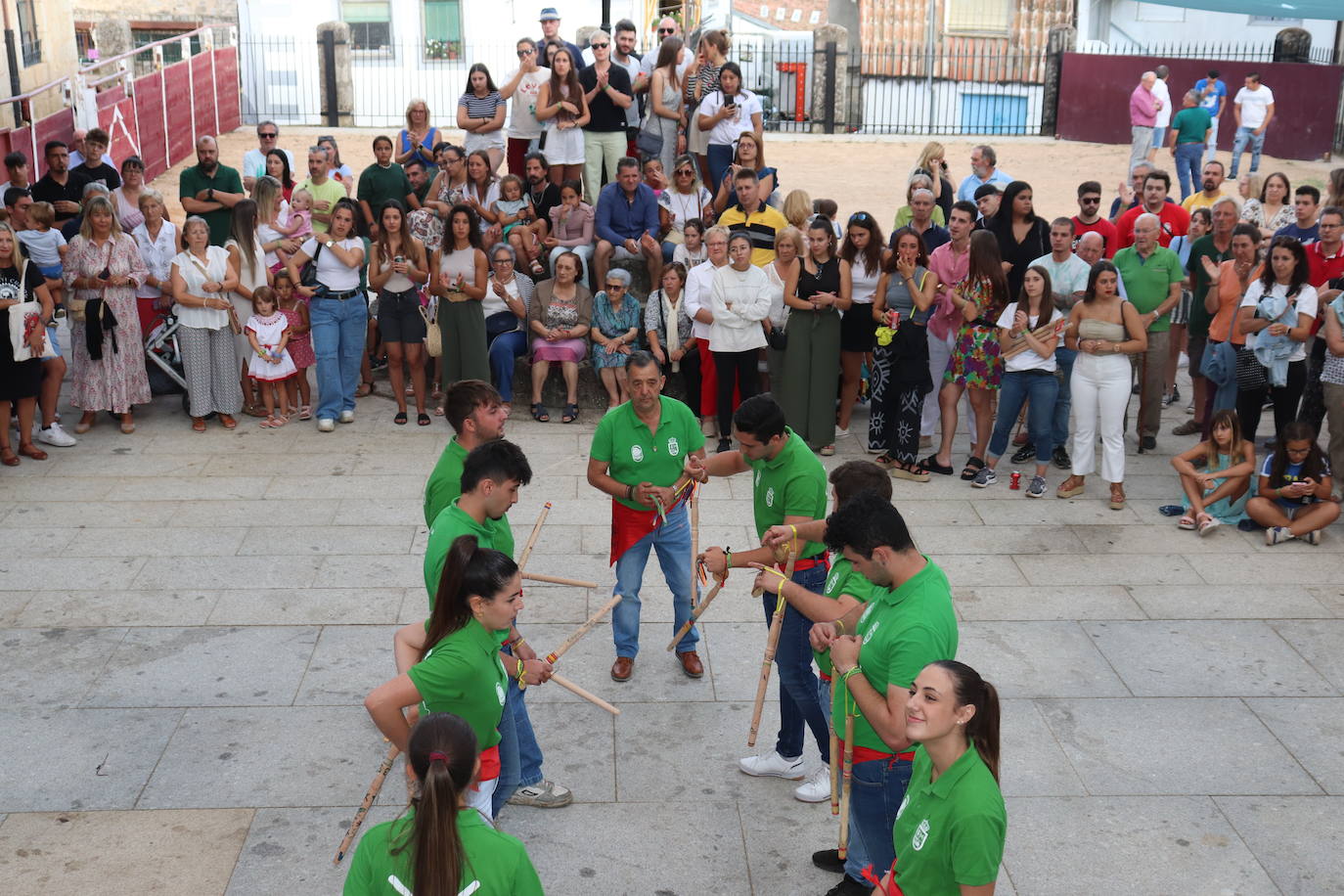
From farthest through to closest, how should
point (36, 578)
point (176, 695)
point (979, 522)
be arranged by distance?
point (979, 522)
point (36, 578)
point (176, 695)

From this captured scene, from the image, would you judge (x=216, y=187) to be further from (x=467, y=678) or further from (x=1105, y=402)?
(x=467, y=678)

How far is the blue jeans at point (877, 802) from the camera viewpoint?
5301mm

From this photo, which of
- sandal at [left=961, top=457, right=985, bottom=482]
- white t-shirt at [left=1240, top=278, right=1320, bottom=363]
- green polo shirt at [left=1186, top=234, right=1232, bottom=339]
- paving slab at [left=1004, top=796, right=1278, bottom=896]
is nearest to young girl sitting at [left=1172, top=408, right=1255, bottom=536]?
white t-shirt at [left=1240, top=278, right=1320, bottom=363]

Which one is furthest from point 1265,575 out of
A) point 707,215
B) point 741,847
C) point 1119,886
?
point 707,215

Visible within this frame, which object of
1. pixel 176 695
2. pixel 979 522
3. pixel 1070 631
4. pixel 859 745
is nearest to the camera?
pixel 859 745

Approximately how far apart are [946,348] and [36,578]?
718 centimetres

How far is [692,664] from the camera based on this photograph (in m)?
8.00

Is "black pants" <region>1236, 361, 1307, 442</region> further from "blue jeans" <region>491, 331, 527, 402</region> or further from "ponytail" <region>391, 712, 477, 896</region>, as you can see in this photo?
"ponytail" <region>391, 712, 477, 896</region>

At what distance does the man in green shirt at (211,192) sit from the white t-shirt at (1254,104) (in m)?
17.4

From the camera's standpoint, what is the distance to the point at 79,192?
1373 centimetres

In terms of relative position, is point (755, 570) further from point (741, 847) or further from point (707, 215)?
point (707, 215)

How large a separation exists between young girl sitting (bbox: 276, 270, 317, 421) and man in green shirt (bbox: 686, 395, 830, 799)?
671 centimetres

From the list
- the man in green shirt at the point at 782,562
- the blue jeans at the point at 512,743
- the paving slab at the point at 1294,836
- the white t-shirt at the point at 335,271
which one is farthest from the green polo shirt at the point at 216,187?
the paving slab at the point at 1294,836

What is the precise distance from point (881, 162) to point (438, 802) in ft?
81.3
